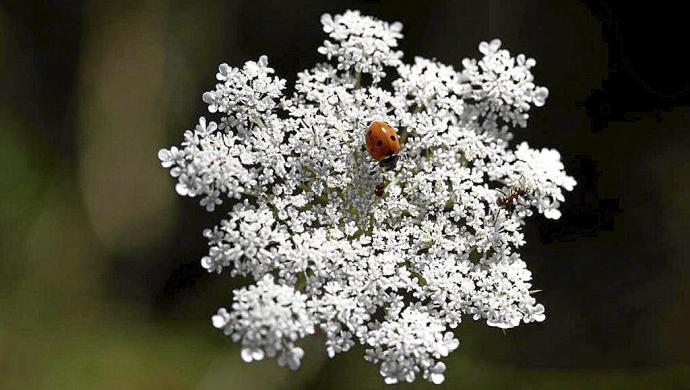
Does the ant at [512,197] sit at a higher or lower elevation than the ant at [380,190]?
higher

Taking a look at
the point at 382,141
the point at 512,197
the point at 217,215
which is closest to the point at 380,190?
the point at 382,141

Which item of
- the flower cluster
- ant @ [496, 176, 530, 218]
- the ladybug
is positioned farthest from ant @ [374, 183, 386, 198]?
ant @ [496, 176, 530, 218]

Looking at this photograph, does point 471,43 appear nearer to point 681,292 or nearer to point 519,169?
point 519,169

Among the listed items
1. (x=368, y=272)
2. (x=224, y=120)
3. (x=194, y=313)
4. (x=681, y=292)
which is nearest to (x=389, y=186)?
(x=368, y=272)

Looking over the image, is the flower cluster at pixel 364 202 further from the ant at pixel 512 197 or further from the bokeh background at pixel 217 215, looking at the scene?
the bokeh background at pixel 217 215

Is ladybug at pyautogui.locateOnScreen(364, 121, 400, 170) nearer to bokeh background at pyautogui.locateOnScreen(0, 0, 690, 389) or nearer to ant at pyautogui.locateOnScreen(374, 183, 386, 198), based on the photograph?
ant at pyautogui.locateOnScreen(374, 183, 386, 198)

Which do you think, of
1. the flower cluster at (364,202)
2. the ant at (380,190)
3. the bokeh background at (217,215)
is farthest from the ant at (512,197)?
the bokeh background at (217,215)

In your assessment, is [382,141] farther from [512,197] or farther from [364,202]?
[512,197]
